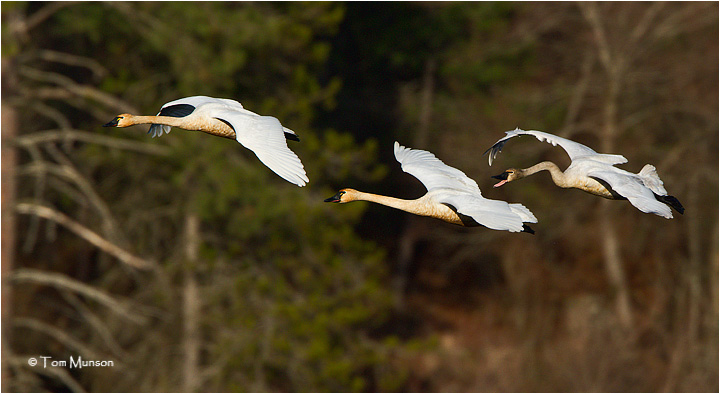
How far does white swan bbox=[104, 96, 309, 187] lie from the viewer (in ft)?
14.8

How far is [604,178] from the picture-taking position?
17.1 ft

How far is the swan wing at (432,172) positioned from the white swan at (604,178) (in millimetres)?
234

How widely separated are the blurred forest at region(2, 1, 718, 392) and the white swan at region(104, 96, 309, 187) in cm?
525

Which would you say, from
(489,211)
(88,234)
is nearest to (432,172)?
(489,211)

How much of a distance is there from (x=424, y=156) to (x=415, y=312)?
12785mm

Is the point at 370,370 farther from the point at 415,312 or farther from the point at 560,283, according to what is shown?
the point at 560,283

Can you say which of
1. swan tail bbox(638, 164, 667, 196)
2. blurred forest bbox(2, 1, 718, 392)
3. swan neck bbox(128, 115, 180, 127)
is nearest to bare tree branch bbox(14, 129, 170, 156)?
blurred forest bbox(2, 1, 718, 392)

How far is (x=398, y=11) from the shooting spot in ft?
56.2

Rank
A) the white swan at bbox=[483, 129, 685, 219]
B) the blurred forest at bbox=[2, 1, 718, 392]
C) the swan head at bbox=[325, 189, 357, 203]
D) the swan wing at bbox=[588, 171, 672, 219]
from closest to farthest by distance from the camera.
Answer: the swan wing at bbox=[588, 171, 672, 219] → the white swan at bbox=[483, 129, 685, 219] → the swan head at bbox=[325, 189, 357, 203] → the blurred forest at bbox=[2, 1, 718, 392]

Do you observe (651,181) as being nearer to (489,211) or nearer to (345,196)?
(489,211)

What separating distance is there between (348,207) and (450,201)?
7144 millimetres

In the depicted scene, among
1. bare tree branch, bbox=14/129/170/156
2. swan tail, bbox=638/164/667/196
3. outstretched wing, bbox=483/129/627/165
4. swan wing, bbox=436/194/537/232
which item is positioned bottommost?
swan wing, bbox=436/194/537/232

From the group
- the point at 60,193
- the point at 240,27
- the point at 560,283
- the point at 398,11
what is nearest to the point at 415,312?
the point at 560,283

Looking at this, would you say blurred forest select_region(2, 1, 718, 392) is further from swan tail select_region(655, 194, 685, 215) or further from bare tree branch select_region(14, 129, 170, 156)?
swan tail select_region(655, 194, 685, 215)
